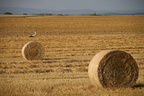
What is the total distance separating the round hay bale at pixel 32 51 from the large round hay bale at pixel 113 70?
22.7ft

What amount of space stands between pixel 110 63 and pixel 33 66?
16.7 feet

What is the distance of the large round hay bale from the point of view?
8.62m

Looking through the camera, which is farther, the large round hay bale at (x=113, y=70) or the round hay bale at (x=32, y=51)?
the round hay bale at (x=32, y=51)

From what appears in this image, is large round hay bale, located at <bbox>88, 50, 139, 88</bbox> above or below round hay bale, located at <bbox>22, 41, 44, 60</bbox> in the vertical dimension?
above

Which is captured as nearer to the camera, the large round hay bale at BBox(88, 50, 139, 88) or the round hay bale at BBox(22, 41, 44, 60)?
the large round hay bale at BBox(88, 50, 139, 88)

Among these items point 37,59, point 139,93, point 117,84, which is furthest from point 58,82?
point 37,59

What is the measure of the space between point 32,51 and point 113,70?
7.39 meters

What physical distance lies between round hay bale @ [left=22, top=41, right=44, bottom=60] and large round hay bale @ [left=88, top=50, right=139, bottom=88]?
22.7 ft

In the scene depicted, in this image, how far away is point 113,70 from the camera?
8805 mm

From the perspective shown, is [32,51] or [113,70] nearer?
[113,70]

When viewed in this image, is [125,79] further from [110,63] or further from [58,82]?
[58,82]

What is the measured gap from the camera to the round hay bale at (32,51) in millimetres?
15250

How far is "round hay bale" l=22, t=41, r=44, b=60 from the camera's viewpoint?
15250mm

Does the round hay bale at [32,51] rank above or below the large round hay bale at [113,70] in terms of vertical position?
below
